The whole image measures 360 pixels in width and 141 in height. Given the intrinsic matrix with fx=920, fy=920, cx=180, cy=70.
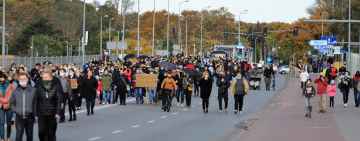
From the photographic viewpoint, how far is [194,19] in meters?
156

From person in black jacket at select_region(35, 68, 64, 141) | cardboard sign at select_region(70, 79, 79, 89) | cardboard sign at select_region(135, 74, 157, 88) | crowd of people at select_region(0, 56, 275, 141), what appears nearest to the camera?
person in black jacket at select_region(35, 68, 64, 141)

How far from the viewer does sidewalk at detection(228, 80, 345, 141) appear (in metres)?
22.1

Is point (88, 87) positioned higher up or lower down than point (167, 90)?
higher up

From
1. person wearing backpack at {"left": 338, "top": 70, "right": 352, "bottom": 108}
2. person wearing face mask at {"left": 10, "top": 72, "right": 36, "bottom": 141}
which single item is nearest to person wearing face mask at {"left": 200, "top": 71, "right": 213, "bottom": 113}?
person wearing backpack at {"left": 338, "top": 70, "right": 352, "bottom": 108}

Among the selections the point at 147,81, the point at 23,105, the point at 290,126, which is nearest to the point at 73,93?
the point at 290,126

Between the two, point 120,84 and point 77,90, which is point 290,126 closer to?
point 77,90

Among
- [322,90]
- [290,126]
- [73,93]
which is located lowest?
[290,126]

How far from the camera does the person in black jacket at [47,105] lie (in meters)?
16.4

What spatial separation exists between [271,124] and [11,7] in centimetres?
8860

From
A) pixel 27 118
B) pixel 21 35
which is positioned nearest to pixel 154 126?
pixel 27 118

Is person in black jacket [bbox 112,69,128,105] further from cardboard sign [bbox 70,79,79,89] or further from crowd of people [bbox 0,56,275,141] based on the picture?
cardboard sign [bbox 70,79,79,89]

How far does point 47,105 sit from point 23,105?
2.61ft

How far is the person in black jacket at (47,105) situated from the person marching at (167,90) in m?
17.4

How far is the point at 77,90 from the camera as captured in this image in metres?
30.2
